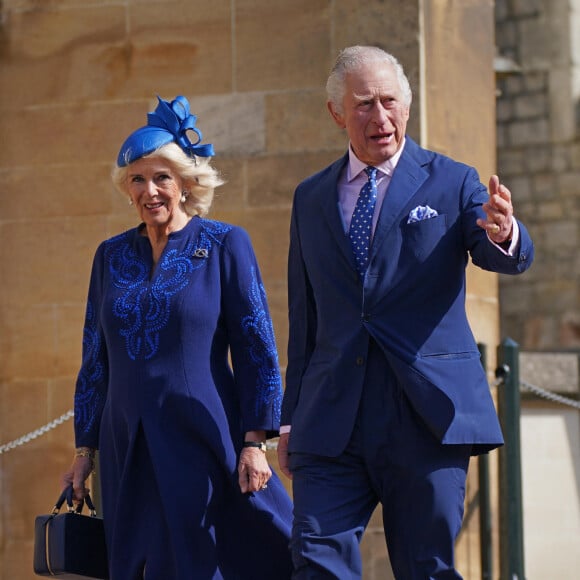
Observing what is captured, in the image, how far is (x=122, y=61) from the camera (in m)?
8.13

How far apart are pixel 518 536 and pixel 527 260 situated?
3.70 m

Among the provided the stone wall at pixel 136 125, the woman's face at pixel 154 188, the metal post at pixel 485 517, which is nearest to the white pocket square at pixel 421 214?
the woman's face at pixel 154 188

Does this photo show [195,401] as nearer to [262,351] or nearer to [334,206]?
[262,351]

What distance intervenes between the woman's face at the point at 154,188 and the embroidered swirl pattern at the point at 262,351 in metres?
0.39

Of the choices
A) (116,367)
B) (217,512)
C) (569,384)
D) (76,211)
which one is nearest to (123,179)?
(116,367)

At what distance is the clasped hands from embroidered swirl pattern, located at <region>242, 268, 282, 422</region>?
1071 millimetres

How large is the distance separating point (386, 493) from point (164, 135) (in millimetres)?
1470

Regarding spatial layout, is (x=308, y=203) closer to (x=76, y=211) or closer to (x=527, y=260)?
(x=527, y=260)

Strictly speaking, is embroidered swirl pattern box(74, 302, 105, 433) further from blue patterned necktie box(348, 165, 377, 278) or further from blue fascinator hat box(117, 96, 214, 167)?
blue patterned necktie box(348, 165, 377, 278)

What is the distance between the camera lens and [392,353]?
14.9ft

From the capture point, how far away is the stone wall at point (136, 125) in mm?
7859

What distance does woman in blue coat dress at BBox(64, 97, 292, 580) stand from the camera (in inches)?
201

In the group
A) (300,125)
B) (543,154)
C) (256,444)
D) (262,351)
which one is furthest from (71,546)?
(543,154)

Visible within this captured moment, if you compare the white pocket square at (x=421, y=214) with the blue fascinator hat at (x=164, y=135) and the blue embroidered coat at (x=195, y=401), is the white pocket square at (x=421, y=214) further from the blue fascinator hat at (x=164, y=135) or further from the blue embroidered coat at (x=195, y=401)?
the blue fascinator hat at (x=164, y=135)
